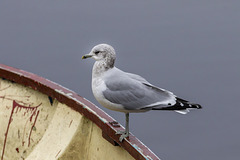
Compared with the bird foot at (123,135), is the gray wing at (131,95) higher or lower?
higher

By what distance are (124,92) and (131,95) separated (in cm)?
5

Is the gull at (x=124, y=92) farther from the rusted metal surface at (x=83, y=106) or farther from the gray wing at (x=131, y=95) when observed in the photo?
the rusted metal surface at (x=83, y=106)

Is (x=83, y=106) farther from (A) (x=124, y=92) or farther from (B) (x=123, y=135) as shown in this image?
(A) (x=124, y=92)

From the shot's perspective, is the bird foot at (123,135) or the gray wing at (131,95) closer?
the gray wing at (131,95)


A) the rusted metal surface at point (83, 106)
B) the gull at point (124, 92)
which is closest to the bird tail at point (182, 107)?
the gull at point (124, 92)

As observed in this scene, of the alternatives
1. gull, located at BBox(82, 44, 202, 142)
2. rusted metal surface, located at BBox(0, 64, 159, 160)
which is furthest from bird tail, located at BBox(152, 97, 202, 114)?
rusted metal surface, located at BBox(0, 64, 159, 160)

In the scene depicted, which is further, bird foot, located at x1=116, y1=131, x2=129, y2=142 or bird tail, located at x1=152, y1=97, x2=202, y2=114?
bird foot, located at x1=116, y1=131, x2=129, y2=142

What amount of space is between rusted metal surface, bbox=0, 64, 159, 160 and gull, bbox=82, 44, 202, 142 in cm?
33

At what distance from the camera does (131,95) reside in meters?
3.62

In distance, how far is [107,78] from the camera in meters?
3.68

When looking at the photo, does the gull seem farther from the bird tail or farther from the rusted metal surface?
the rusted metal surface

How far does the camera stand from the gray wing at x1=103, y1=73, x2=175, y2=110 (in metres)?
3.63

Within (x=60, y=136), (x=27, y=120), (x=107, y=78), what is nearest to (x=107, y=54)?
(x=107, y=78)

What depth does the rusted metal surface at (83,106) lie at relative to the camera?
3.86 meters
